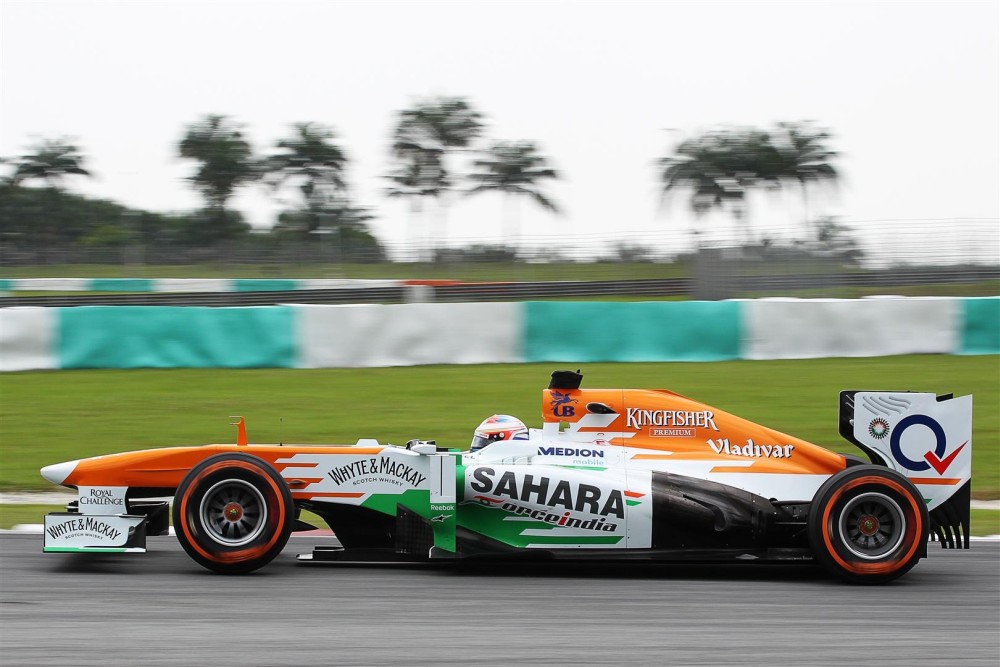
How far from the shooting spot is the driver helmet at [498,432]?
21.7 ft

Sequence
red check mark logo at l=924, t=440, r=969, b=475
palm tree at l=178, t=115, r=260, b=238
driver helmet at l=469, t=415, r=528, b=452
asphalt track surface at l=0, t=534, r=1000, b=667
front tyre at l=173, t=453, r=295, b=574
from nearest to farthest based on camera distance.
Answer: asphalt track surface at l=0, t=534, r=1000, b=667 → front tyre at l=173, t=453, r=295, b=574 → red check mark logo at l=924, t=440, r=969, b=475 → driver helmet at l=469, t=415, r=528, b=452 → palm tree at l=178, t=115, r=260, b=238

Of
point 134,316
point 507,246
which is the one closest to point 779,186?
point 507,246

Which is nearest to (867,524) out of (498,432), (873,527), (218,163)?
(873,527)

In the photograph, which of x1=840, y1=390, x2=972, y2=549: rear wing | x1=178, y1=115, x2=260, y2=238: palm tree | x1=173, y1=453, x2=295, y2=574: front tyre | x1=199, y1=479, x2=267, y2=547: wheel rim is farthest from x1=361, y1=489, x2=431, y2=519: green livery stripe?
x1=178, y1=115, x2=260, y2=238: palm tree

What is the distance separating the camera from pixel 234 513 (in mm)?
6195

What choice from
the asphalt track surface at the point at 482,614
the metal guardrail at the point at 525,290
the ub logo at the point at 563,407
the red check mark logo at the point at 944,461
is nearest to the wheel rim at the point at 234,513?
the asphalt track surface at the point at 482,614

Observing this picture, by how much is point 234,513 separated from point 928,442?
417cm

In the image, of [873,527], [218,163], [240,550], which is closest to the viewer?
[240,550]

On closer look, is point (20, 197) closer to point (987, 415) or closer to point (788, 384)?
point (788, 384)

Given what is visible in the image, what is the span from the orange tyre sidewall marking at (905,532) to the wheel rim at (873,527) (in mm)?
51

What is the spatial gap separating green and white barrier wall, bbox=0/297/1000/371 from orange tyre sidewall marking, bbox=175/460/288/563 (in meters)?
8.54

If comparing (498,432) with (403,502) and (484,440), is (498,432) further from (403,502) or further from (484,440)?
(403,502)

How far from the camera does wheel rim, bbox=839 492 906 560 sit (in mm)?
6211

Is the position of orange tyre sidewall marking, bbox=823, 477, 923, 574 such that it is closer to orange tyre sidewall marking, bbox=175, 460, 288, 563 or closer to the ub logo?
the ub logo
